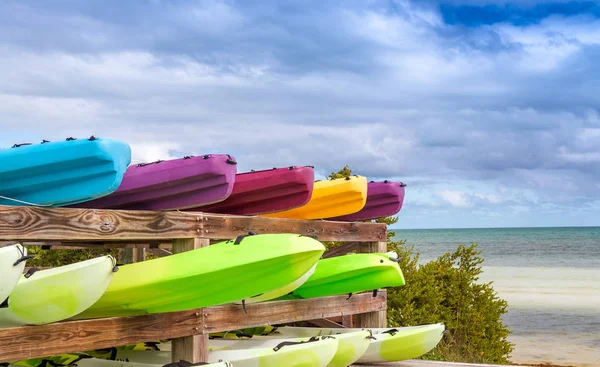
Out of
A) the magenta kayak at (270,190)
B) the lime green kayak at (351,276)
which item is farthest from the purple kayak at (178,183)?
the lime green kayak at (351,276)

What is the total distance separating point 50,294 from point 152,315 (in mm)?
942

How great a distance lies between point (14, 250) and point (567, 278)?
106 ft

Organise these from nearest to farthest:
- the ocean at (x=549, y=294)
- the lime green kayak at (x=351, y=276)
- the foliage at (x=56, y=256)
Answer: the lime green kayak at (x=351, y=276) → the foliage at (x=56, y=256) → the ocean at (x=549, y=294)

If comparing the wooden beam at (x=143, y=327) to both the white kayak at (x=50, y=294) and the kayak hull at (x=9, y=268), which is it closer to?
the white kayak at (x=50, y=294)

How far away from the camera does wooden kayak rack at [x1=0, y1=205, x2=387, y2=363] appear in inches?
185

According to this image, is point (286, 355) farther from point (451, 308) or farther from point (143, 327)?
point (451, 308)

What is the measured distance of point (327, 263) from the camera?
7.11m

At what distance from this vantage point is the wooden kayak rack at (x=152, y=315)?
15.5 feet

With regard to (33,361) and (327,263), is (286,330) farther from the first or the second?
(33,361)

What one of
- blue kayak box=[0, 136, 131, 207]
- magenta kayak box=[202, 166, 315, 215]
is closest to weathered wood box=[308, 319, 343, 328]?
magenta kayak box=[202, 166, 315, 215]

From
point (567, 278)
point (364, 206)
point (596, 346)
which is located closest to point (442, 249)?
point (567, 278)

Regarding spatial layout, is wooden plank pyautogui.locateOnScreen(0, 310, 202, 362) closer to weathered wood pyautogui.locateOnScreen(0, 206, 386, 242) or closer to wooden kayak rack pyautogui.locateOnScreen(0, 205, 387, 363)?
wooden kayak rack pyautogui.locateOnScreen(0, 205, 387, 363)

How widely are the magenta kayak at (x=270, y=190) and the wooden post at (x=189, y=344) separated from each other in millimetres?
1111

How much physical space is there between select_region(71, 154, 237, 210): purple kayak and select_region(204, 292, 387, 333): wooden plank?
0.86 m
